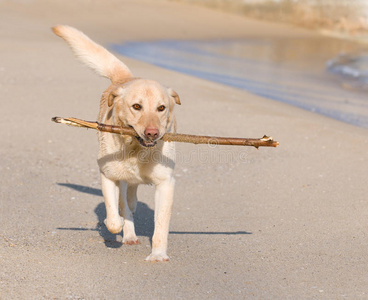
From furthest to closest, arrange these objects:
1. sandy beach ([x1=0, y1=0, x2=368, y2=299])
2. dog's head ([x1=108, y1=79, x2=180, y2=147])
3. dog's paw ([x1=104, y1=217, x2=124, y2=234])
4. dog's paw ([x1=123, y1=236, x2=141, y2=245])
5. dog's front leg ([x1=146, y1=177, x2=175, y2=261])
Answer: dog's paw ([x1=123, y1=236, x2=141, y2=245])
dog's paw ([x1=104, y1=217, x2=124, y2=234])
dog's front leg ([x1=146, y1=177, x2=175, y2=261])
dog's head ([x1=108, y1=79, x2=180, y2=147])
sandy beach ([x1=0, y1=0, x2=368, y2=299])

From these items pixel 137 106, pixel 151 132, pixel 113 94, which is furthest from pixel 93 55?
pixel 151 132

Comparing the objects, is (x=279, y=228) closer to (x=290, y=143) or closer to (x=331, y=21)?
(x=290, y=143)

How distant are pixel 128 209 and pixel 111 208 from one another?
529mm

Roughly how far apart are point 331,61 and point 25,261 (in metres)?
18.0

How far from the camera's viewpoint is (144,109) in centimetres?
402

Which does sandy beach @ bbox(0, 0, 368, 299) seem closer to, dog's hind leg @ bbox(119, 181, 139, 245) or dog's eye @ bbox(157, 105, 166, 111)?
dog's hind leg @ bbox(119, 181, 139, 245)

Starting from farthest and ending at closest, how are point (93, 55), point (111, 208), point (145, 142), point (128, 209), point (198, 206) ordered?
point (198, 206), point (93, 55), point (128, 209), point (111, 208), point (145, 142)

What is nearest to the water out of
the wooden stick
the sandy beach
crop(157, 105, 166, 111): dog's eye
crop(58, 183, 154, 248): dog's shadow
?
the sandy beach

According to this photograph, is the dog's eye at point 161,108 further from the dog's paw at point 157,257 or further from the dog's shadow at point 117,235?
the dog's shadow at point 117,235

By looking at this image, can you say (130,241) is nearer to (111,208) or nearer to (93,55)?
(111,208)

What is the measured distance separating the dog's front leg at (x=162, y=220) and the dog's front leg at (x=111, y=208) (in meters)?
0.29

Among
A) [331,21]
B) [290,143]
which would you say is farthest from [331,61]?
[331,21]

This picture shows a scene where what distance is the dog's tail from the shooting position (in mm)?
5240

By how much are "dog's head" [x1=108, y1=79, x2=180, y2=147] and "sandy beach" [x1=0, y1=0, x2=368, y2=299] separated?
95 cm
